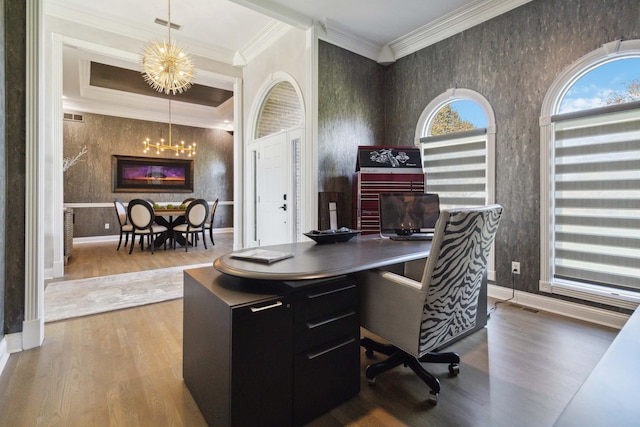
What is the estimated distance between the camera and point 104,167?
745cm

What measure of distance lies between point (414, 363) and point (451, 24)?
3.81m

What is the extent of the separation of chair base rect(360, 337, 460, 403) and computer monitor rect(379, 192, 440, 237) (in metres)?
0.92

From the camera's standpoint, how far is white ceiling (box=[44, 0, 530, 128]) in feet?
11.7

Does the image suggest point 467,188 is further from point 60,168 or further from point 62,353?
point 60,168

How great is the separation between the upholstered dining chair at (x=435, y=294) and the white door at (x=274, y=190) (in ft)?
8.62

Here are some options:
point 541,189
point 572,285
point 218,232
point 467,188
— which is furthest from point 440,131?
point 218,232

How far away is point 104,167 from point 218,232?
3174 mm

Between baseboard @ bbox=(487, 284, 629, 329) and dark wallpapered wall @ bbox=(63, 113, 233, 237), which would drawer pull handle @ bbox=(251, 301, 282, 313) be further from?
dark wallpapered wall @ bbox=(63, 113, 233, 237)

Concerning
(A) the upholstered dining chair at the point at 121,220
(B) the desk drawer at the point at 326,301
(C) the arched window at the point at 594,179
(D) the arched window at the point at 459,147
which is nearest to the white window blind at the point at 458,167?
(D) the arched window at the point at 459,147

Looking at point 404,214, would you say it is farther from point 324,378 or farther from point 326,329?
point 324,378

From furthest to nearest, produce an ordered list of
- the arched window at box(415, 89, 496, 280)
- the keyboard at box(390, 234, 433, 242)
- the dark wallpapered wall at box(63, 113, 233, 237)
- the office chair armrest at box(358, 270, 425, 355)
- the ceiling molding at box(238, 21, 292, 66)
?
the dark wallpapered wall at box(63, 113, 233, 237), the ceiling molding at box(238, 21, 292, 66), the arched window at box(415, 89, 496, 280), the keyboard at box(390, 234, 433, 242), the office chair armrest at box(358, 270, 425, 355)

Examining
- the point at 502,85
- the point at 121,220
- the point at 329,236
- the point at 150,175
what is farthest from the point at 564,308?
the point at 150,175

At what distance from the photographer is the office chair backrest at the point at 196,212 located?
623 cm

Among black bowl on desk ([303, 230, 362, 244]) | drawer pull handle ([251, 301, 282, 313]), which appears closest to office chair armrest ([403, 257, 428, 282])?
black bowl on desk ([303, 230, 362, 244])
